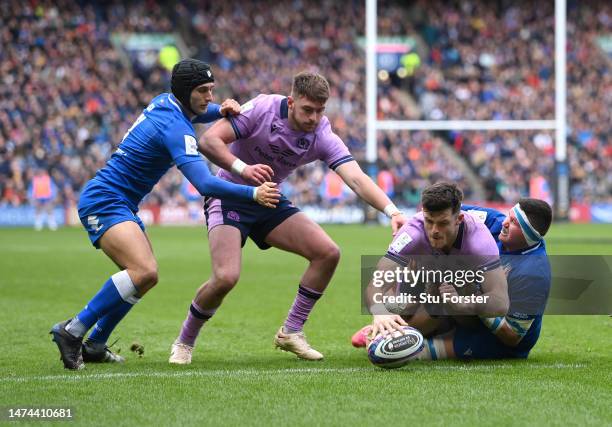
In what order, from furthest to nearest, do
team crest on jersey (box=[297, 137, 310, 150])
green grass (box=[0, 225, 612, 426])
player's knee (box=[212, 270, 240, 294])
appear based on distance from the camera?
team crest on jersey (box=[297, 137, 310, 150]), player's knee (box=[212, 270, 240, 294]), green grass (box=[0, 225, 612, 426])

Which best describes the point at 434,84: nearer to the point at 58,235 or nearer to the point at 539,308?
the point at 58,235

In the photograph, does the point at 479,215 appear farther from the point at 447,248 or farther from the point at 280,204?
the point at 280,204

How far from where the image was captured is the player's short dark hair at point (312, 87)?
22.7 feet

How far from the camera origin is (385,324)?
632 cm

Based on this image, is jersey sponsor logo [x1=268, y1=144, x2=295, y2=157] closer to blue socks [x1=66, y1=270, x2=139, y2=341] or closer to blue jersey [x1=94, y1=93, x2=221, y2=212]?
blue jersey [x1=94, y1=93, x2=221, y2=212]

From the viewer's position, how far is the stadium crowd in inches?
1220

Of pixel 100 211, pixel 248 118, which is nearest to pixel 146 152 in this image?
pixel 100 211

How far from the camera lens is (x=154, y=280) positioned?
6.70 metres

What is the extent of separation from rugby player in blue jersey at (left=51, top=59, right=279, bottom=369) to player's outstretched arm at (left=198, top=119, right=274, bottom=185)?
0.52 ft

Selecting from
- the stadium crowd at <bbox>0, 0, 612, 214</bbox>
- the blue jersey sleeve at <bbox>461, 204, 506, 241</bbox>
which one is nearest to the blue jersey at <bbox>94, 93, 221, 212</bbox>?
the blue jersey sleeve at <bbox>461, 204, 506, 241</bbox>

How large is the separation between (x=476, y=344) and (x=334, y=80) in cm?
2773

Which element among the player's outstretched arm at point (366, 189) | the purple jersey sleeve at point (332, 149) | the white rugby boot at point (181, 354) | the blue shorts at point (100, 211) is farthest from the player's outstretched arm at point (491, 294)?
the blue shorts at point (100, 211)

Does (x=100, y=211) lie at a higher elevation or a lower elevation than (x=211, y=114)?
lower

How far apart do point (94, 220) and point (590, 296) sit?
437 cm
